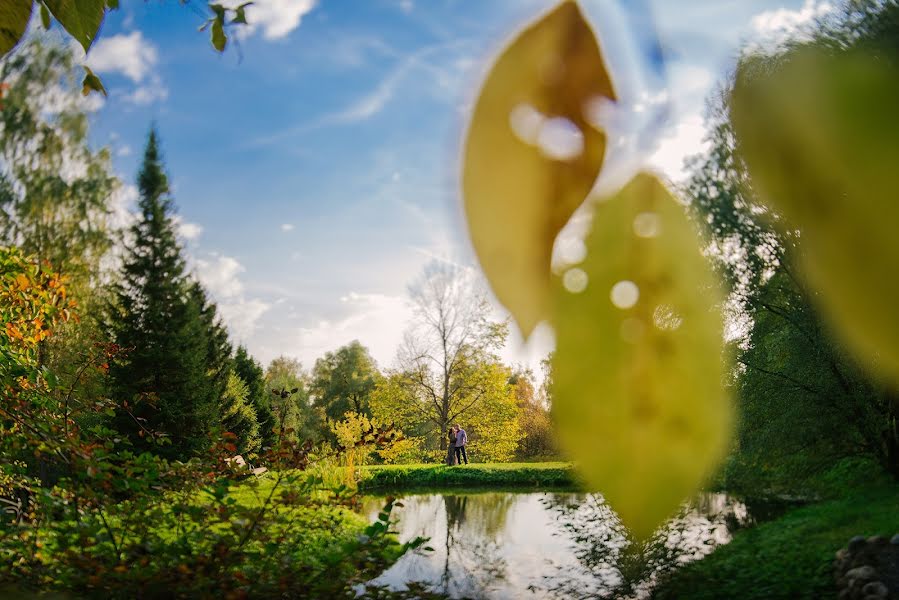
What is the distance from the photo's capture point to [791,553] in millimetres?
4902

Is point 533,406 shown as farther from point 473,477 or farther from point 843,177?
point 473,477

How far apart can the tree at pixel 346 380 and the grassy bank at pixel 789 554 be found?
255 inches

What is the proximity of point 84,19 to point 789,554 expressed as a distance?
595cm

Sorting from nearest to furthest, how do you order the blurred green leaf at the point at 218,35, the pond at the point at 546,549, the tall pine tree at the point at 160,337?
the blurred green leaf at the point at 218,35, the pond at the point at 546,549, the tall pine tree at the point at 160,337

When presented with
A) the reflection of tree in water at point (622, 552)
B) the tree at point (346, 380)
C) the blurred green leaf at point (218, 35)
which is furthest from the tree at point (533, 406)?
the tree at point (346, 380)

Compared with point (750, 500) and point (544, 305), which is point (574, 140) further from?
point (750, 500)

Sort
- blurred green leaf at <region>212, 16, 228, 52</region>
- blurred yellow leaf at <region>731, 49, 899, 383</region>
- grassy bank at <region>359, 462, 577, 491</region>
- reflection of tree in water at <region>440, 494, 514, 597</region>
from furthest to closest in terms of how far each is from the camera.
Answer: grassy bank at <region>359, 462, 577, 491</region>
reflection of tree in water at <region>440, 494, 514, 597</region>
blurred green leaf at <region>212, 16, 228, 52</region>
blurred yellow leaf at <region>731, 49, 899, 383</region>

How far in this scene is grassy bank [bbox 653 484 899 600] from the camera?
13.9 ft

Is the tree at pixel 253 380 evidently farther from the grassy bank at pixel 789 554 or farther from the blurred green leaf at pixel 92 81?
the blurred green leaf at pixel 92 81

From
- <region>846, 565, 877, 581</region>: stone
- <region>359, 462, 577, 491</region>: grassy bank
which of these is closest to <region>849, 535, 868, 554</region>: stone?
<region>846, 565, 877, 581</region>: stone

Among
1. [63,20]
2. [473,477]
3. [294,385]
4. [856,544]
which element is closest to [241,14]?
[63,20]

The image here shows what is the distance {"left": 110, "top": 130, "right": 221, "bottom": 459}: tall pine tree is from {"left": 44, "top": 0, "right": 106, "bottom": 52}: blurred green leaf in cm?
901

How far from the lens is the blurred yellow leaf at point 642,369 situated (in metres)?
0.12

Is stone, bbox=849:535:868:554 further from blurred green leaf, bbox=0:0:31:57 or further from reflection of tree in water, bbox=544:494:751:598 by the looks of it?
blurred green leaf, bbox=0:0:31:57
